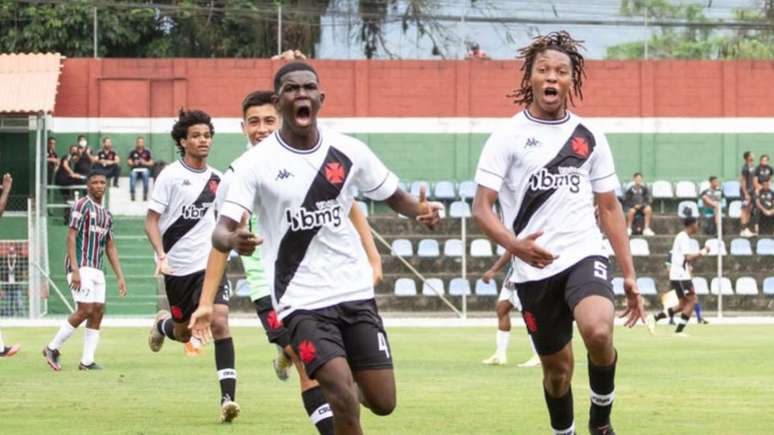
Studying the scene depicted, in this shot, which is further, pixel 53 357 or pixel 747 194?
pixel 747 194

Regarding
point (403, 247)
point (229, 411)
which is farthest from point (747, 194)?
point (229, 411)

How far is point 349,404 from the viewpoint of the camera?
8.26m

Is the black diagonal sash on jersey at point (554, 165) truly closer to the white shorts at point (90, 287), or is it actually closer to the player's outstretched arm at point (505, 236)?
the player's outstretched arm at point (505, 236)

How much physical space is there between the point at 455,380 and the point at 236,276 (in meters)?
22.3

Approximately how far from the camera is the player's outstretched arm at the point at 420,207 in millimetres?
8586

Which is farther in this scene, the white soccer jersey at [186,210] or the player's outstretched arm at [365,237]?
the white soccer jersey at [186,210]

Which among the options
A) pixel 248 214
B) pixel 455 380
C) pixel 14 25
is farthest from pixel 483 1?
pixel 248 214

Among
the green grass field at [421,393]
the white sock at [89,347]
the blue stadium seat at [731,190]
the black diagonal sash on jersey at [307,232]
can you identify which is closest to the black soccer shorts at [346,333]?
the black diagonal sash on jersey at [307,232]

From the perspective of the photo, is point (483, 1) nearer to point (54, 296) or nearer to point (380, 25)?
point (380, 25)

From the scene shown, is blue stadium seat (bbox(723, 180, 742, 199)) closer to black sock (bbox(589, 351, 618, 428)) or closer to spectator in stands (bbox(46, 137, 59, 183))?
spectator in stands (bbox(46, 137, 59, 183))

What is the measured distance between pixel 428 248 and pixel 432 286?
2.61m

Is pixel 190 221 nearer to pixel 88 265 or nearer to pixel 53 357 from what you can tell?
pixel 53 357

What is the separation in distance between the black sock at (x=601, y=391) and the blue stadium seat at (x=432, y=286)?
27.0 m

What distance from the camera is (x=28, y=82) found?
41.9m
